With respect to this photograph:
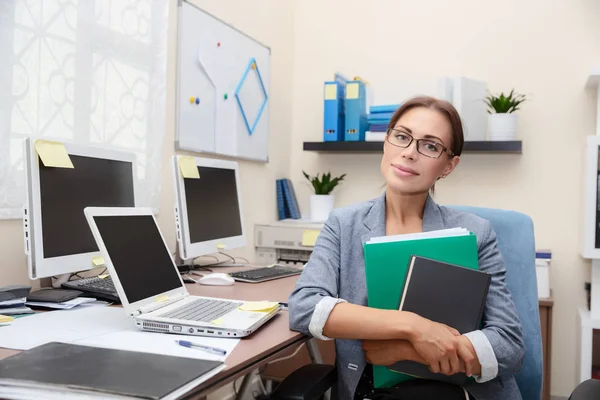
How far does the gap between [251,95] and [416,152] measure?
5.50 feet

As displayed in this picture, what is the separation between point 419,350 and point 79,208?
0.99m

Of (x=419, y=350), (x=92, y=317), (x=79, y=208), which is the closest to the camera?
(x=419, y=350)

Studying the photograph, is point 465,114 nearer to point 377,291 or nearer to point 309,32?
point 309,32

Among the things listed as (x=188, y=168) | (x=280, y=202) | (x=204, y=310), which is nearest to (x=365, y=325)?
(x=204, y=310)

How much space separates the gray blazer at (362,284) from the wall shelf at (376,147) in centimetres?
148

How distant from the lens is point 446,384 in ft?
4.24

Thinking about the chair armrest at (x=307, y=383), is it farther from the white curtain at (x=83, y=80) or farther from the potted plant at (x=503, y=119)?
the potted plant at (x=503, y=119)

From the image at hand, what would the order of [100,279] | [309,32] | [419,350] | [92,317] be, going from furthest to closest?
[309,32] → [100,279] → [92,317] → [419,350]

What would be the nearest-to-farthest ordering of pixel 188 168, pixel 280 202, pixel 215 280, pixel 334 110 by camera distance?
pixel 215 280 → pixel 188 168 → pixel 334 110 → pixel 280 202

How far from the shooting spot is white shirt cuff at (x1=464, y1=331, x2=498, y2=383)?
4.07 ft

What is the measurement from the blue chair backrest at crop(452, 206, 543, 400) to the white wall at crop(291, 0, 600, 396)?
5.14ft

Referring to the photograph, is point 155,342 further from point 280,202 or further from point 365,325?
point 280,202

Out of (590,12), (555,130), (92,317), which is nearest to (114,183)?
(92,317)

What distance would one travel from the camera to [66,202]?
156cm
